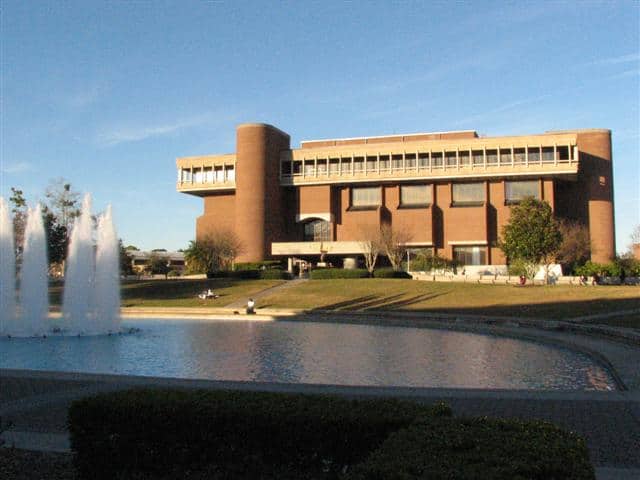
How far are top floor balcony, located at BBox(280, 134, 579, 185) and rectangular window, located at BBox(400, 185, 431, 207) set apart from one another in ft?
9.03

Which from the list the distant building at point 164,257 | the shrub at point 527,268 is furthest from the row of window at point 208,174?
the shrub at point 527,268

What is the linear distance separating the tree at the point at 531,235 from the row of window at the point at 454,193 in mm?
26883

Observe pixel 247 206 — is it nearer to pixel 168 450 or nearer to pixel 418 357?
pixel 418 357

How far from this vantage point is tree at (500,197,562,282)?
4816cm

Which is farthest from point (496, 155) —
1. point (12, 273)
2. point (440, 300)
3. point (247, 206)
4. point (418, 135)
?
point (12, 273)

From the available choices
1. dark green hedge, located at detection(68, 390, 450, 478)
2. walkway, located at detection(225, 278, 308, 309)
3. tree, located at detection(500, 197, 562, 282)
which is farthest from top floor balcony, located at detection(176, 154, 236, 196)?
dark green hedge, located at detection(68, 390, 450, 478)

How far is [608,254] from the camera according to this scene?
75.8 m

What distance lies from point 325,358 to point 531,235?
112ft

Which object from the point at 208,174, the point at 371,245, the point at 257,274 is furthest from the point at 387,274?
the point at 208,174

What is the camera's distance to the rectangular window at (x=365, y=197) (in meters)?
81.8

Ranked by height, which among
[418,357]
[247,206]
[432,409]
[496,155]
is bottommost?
[418,357]

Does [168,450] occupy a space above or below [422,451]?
below

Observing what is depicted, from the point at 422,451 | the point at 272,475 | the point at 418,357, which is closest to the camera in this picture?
the point at 422,451

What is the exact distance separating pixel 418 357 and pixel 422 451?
13987mm
